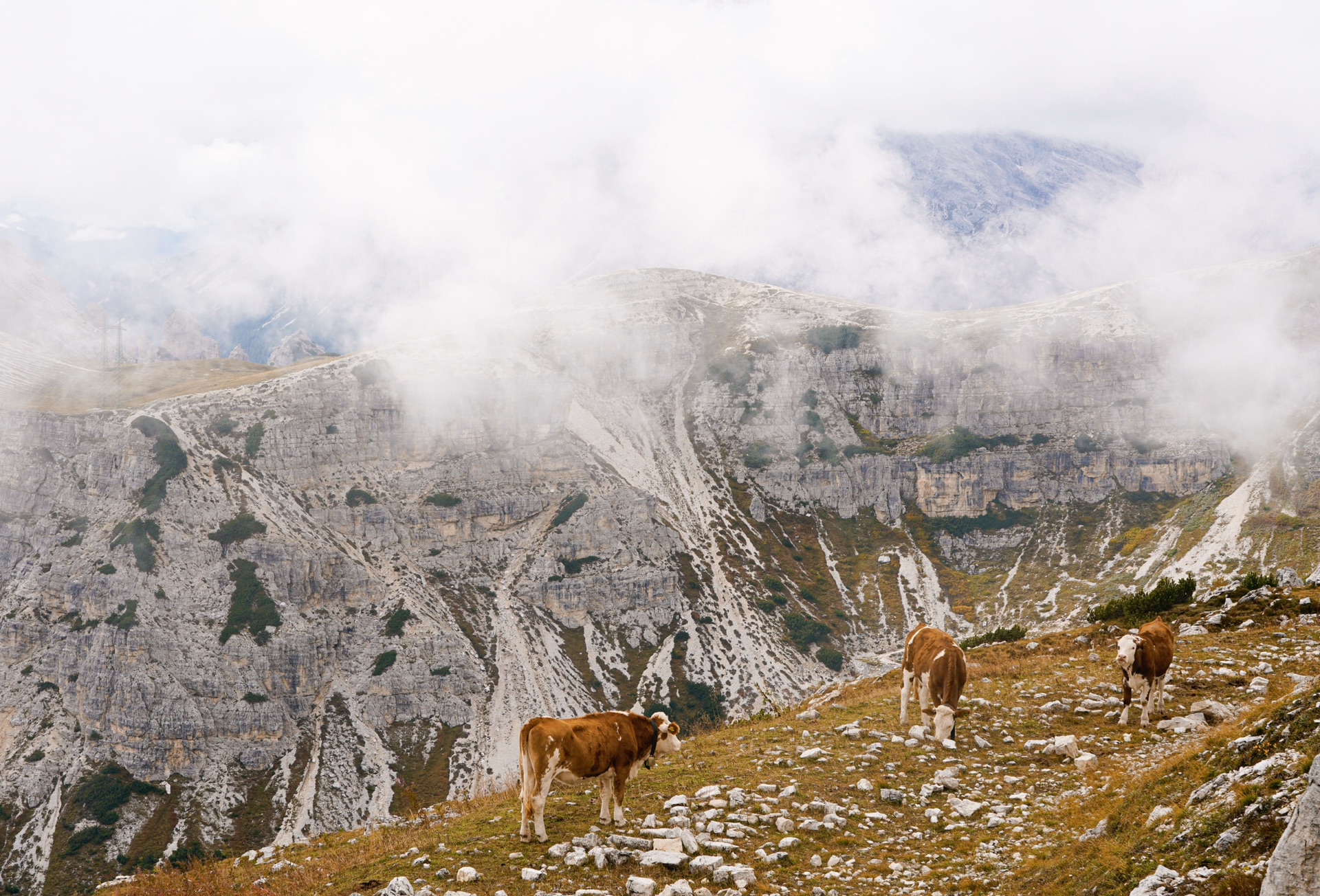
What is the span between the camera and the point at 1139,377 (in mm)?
196750

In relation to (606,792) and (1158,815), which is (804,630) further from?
(1158,815)

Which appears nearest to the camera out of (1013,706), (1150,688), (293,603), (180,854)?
(1150,688)

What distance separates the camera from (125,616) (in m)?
128

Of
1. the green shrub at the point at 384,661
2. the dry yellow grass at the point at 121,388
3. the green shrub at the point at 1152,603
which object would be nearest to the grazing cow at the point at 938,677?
the green shrub at the point at 1152,603

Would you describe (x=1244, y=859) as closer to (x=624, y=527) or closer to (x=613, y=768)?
(x=613, y=768)

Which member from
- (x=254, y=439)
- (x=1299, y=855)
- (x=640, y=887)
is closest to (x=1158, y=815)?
(x=1299, y=855)

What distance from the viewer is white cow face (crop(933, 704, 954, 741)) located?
66.0ft

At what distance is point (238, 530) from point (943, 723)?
504ft

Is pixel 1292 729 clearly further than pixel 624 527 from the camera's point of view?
No

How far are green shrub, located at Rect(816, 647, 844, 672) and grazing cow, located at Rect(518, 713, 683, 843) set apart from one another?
144557 mm

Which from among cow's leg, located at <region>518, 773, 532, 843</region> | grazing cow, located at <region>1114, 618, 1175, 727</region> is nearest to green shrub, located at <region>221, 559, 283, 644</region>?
cow's leg, located at <region>518, 773, 532, 843</region>

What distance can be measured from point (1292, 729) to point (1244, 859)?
10.4ft

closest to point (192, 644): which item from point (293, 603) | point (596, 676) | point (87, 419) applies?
point (293, 603)

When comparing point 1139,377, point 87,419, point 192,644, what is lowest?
point 192,644
